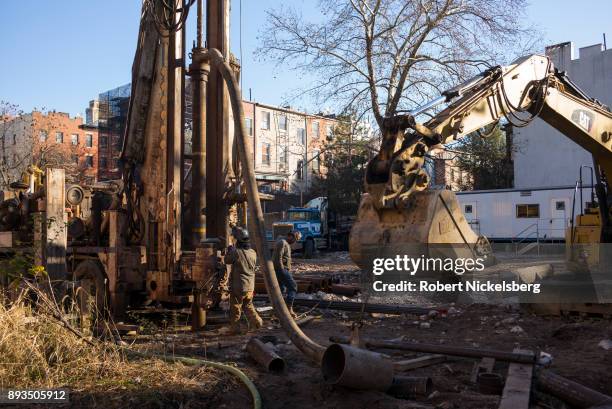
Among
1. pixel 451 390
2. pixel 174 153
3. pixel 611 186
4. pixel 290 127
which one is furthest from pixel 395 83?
pixel 290 127

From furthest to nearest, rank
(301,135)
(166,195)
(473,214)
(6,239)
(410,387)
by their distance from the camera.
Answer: (301,135)
(473,214)
(6,239)
(166,195)
(410,387)

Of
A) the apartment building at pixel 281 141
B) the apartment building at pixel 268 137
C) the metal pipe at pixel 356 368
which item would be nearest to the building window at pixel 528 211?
the apartment building at pixel 281 141

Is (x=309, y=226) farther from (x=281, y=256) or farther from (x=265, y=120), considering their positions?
(x=265, y=120)

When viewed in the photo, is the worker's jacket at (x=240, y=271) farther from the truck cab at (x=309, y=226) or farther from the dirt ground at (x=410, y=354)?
the truck cab at (x=309, y=226)

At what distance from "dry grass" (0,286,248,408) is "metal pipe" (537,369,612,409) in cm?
311

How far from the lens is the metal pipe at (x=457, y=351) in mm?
6137

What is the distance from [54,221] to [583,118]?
372 inches

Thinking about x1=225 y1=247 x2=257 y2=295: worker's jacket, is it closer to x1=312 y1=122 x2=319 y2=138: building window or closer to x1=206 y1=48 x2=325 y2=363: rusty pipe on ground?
x1=206 y1=48 x2=325 y2=363: rusty pipe on ground

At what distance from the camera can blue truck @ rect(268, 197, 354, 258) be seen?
3112 cm

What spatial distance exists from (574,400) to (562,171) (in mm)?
34339

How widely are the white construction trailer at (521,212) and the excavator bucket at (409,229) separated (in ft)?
67.9

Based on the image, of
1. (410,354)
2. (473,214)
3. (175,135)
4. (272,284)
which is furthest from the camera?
(473,214)

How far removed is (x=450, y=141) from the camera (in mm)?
9398

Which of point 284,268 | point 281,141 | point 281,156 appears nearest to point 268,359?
point 284,268
